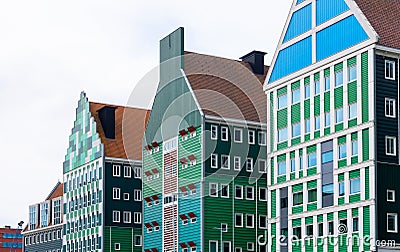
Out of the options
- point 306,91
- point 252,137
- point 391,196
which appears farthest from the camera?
point 252,137

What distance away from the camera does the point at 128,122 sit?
428ft

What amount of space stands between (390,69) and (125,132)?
58.6 m

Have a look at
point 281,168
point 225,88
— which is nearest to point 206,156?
point 225,88

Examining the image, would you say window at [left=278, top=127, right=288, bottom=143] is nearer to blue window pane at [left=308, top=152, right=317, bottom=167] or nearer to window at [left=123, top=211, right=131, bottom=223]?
blue window pane at [left=308, top=152, right=317, bottom=167]

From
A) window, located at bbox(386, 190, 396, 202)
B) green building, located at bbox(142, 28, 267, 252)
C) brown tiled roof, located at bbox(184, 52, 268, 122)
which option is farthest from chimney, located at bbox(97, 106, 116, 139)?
window, located at bbox(386, 190, 396, 202)

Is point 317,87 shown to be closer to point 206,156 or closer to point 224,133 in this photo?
point 224,133

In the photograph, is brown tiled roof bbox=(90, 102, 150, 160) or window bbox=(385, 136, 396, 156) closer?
window bbox=(385, 136, 396, 156)

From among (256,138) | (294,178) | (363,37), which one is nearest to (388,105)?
(363,37)

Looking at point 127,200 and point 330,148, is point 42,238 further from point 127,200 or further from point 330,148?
point 330,148

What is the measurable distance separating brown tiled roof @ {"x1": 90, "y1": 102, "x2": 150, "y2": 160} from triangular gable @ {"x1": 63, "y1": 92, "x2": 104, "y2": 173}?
838mm

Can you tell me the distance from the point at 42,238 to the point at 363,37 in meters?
84.3

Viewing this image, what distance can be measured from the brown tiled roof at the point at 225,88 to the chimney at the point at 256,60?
170cm

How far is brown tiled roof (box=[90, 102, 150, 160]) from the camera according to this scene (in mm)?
125375

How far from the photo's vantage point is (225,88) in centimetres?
10662
